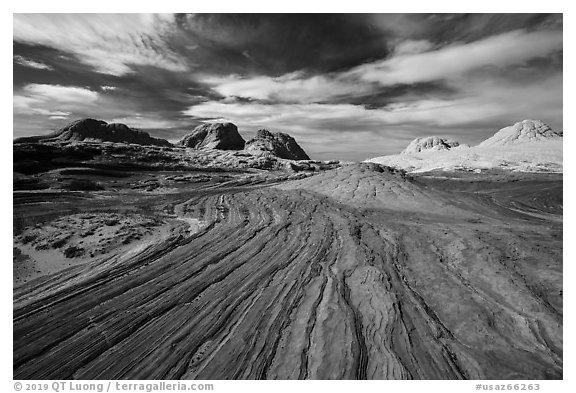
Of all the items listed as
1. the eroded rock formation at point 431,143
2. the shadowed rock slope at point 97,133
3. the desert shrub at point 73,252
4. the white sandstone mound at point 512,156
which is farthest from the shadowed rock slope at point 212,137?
the desert shrub at point 73,252

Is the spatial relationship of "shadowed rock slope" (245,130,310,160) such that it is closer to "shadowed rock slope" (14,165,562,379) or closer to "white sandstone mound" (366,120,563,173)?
"white sandstone mound" (366,120,563,173)

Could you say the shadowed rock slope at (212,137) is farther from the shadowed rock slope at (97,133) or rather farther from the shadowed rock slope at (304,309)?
the shadowed rock slope at (304,309)

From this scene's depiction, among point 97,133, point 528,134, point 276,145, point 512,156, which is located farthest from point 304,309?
point 276,145

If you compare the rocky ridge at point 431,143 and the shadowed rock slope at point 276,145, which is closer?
the shadowed rock slope at point 276,145

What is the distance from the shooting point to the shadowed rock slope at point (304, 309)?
16.3 ft

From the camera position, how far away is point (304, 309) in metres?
6.31

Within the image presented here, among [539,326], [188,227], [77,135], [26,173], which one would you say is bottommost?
[539,326]

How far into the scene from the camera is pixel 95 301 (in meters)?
5.93

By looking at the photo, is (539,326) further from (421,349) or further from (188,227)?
(188,227)

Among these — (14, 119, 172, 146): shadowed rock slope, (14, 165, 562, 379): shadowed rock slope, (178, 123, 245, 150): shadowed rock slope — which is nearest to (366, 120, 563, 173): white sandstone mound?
(14, 165, 562, 379): shadowed rock slope

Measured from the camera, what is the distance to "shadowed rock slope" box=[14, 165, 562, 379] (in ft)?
16.3

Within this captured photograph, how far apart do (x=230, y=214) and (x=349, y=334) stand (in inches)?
318

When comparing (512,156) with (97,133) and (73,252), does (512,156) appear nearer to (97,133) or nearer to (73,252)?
(73,252)
